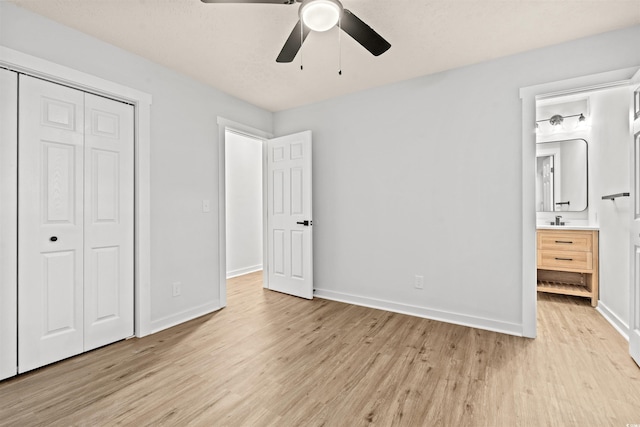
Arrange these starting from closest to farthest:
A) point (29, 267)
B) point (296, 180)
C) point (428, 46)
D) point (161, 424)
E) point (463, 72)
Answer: point (161, 424) → point (29, 267) → point (428, 46) → point (463, 72) → point (296, 180)

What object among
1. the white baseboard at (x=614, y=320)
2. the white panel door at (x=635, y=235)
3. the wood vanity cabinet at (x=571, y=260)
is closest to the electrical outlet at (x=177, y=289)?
the white panel door at (x=635, y=235)

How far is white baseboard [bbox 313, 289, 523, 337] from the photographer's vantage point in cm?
279

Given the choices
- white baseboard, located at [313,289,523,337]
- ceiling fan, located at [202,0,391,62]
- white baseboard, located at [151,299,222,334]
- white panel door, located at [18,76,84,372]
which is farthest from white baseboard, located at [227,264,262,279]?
ceiling fan, located at [202,0,391,62]

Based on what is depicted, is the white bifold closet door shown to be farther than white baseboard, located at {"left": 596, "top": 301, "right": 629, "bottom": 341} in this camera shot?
No

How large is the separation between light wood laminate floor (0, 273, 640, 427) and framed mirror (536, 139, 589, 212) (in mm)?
1748

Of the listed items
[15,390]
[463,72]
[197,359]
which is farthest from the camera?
[463,72]

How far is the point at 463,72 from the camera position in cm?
298

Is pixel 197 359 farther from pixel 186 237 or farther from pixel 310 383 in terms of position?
pixel 186 237

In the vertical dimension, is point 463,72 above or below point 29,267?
above

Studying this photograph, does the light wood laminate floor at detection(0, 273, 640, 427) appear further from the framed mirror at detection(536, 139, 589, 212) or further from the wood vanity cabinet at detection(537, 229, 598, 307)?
the framed mirror at detection(536, 139, 589, 212)

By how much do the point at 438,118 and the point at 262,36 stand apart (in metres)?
1.87

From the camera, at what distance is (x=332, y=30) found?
7.76ft

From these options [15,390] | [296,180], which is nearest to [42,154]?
[15,390]

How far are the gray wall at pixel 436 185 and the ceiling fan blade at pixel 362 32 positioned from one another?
4.73ft
